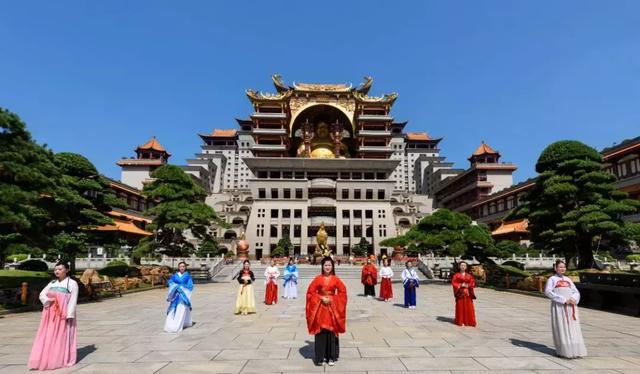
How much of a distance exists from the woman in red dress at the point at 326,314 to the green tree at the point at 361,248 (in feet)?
132

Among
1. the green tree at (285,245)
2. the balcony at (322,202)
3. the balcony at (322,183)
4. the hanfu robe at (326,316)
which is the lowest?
the hanfu robe at (326,316)

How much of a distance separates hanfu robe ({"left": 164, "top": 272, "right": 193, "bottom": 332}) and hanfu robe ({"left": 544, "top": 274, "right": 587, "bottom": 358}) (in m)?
7.68

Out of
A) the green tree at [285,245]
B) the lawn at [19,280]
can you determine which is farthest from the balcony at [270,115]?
the lawn at [19,280]

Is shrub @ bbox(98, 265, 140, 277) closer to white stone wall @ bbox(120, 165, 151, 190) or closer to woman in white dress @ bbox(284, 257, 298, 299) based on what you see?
woman in white dress @ bbox(284, 257, 298, 299)

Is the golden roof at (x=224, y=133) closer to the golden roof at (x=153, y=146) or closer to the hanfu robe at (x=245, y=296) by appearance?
the golden roof at (x=153, y=146)

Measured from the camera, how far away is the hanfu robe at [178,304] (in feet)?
29.6

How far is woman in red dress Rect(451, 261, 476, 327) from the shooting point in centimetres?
969

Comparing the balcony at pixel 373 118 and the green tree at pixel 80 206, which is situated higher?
the balcony at pixel 373 118

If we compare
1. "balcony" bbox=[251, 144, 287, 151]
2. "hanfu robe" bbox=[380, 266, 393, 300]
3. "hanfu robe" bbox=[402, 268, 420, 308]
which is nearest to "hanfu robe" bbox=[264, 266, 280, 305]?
"hanfu robe" bbox=[380, 266, 393, 300]

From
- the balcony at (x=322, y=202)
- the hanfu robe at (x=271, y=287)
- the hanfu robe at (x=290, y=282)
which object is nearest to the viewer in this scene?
the hanfu robe at (x=271, y=287)

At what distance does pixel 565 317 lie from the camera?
6793 mm

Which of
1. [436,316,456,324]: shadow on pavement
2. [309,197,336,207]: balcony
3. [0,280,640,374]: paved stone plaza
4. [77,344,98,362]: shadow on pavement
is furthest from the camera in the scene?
[309,197,336,207]: balcony

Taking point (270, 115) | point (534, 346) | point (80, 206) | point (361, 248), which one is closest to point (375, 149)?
point (270, 115)

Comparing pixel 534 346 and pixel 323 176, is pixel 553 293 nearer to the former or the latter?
pixel 534 346
